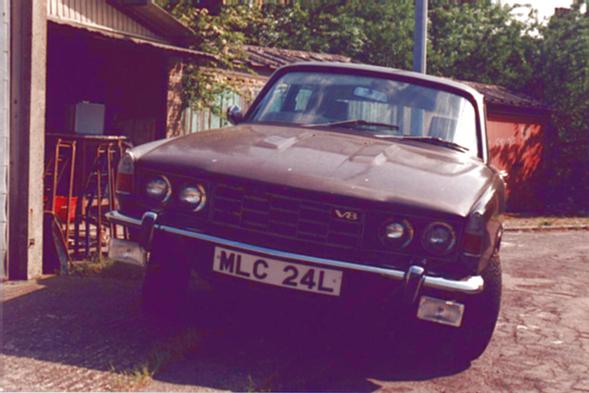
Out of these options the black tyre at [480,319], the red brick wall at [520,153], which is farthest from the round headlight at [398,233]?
the red brick wall at [520,153]

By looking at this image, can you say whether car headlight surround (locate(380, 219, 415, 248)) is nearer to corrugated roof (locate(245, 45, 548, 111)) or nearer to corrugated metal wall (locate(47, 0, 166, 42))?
corrugated metal wall (locate(47, 0, 166, 42))

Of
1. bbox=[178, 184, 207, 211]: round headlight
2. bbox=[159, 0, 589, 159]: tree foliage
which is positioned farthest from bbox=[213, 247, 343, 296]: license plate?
bbox=[159, 0, 589, 159]: tree foliage

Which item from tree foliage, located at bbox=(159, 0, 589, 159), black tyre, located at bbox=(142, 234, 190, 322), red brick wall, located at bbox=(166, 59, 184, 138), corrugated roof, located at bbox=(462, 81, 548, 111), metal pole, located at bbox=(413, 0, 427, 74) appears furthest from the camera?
tree foliage, located at bbox=(159, 0, 589, 159)

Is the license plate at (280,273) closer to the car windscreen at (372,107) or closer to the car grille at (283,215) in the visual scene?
the car grille at (283,215)

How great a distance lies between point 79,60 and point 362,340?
22.0 feet

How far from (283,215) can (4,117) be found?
282 centimetres

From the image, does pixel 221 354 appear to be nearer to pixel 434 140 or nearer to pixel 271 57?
pixel 434 140

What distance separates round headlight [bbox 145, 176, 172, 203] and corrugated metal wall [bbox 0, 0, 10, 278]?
81.4 inches

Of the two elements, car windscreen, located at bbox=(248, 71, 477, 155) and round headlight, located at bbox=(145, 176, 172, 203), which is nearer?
round headlight, located at bbox=(145, 176, 172, 203)

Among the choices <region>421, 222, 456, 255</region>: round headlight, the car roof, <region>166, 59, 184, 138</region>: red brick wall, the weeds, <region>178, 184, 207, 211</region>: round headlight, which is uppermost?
the car roof

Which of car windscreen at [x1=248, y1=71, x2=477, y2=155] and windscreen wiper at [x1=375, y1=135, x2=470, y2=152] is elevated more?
car windscreen at [x1=248, y1=71, x2=477, y2=155]

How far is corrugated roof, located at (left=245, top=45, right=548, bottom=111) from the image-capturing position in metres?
12.6

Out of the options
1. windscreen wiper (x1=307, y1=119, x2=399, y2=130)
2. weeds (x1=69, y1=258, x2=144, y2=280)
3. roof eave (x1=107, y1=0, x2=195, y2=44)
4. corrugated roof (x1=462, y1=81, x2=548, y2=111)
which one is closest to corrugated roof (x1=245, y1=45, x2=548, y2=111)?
corrugated roof (x1=462, y1=81, x2=548, y2=111)

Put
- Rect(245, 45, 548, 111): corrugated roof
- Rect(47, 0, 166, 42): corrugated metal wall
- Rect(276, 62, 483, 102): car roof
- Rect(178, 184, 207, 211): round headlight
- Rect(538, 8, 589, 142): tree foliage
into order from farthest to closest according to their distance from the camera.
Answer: Rect(538, 8, 589, 142): tree foliage → Rect(245, 45, 548, 111): corrugated roof → Rect(47, 0, 166, 42): corrugated metal wall → Rect(276, 62, 483, 102): car roof → Rect(178, 184, 207, 211): round headlight
